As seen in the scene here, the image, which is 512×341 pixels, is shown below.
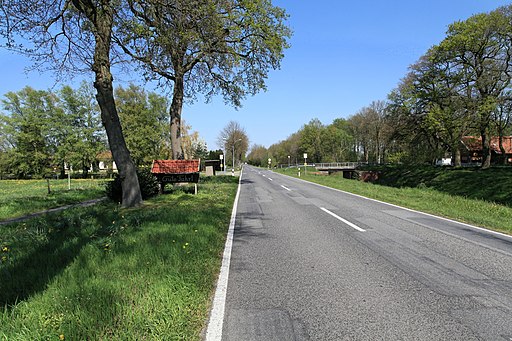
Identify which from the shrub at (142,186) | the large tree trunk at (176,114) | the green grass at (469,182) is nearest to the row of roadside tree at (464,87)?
the green grass at (469,182)

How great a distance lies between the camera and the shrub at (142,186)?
13.1 meters

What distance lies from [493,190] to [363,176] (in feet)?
102

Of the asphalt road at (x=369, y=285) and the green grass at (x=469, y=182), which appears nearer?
the asphalt road at (x=369, y=285)

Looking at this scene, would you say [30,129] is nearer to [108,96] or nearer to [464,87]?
[108,96]

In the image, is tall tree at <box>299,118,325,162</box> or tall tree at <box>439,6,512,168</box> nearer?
tall tree at <box>439,6,512,168</box>

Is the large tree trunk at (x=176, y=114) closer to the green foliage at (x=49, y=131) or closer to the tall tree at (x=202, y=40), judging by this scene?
the tall tree at (x=202, y=40)

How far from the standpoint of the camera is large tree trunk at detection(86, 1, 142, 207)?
1064cm

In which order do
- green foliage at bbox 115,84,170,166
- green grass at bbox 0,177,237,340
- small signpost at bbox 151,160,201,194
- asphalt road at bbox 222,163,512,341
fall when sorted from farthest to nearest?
1. green foliage at bbox 115,84,170,166
2. small signpost at bbox 151,160,201,194
3. asphalt road at bbox 222,163,512,341
4. green grass at bbox 0,177,237,340

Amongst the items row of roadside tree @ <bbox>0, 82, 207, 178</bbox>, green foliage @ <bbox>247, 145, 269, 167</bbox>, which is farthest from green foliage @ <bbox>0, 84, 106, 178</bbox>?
green foliage @ <bbox>247, 145, 269, 167</bbox>

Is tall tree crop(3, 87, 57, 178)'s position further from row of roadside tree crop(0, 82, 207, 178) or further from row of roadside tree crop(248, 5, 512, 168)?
row of roadside tree crop(248, 5, 512, 168)

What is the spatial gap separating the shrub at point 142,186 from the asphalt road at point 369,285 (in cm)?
743

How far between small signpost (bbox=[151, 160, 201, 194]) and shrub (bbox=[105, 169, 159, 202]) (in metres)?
0.48

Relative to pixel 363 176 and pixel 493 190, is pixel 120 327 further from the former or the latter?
pixel 363 176

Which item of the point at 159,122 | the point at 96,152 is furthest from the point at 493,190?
the point at 96,152
